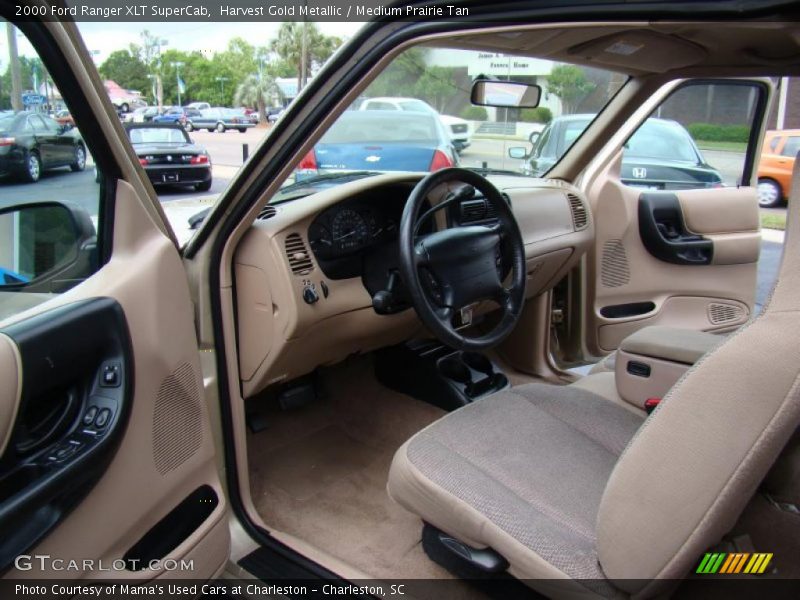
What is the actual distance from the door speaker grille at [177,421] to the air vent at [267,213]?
1.74ft

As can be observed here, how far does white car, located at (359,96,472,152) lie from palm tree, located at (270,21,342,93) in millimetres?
431

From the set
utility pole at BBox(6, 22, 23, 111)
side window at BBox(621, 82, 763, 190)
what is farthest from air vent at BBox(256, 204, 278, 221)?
side window at BBox(621, 82, 763, 190)

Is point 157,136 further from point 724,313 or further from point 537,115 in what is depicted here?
point 724,313

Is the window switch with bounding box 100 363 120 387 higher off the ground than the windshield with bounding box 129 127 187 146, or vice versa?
the windshield with bounding box 129 127 187 146

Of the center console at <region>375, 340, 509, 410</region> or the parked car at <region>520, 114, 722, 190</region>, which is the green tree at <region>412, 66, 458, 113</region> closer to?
the parked car at <region>520, 114, 722, 190</region>

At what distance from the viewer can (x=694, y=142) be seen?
342 cm

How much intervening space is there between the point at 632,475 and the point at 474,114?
199cm

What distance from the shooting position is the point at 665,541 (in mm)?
1186

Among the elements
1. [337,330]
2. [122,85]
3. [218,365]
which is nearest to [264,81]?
[122,85]

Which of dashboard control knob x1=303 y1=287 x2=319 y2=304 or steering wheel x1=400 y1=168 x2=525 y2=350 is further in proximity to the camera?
dashboard control knob x1=303 y1=287 x2=319 y2=304

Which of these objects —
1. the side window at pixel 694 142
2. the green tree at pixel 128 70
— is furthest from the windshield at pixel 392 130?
the side window at pixel 694 142

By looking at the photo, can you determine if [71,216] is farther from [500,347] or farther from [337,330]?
[500,347]

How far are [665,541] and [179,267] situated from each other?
1250 mm

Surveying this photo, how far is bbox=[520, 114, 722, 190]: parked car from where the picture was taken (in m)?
3.25
